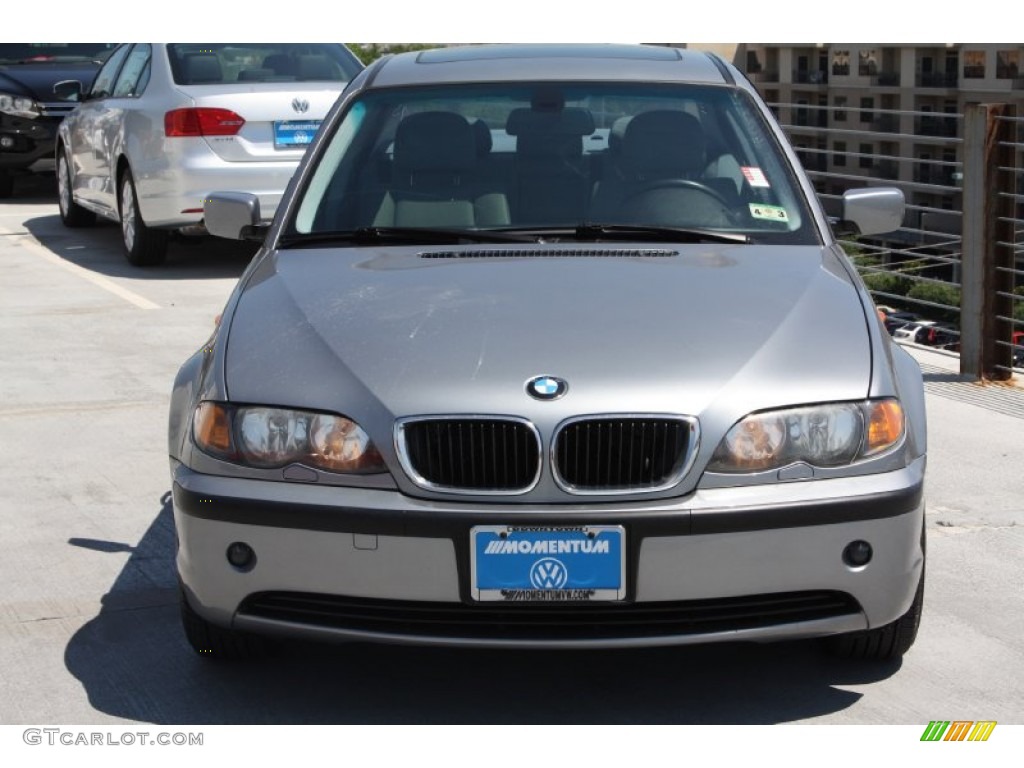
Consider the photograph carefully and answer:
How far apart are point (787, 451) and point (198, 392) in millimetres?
1429

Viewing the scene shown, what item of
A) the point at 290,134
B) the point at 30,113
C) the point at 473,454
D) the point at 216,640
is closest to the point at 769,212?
the point at 473,454

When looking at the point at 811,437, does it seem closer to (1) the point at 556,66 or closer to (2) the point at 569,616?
(2) the point at 569,616

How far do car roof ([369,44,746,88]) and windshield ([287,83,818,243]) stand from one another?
0.05 meters

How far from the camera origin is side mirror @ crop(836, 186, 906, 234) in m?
5.43

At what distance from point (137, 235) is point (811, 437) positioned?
8380mm

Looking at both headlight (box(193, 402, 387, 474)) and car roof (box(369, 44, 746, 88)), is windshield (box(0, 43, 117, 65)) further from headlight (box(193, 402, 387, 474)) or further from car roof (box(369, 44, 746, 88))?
headlight (box(193, 402, 387, 474))

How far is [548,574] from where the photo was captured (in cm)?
371

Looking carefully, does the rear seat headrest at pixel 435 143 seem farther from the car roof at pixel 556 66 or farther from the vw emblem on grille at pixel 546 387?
the vw emblem on grille at pixel 546 387

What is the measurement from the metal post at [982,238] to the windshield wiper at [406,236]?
4.01 m

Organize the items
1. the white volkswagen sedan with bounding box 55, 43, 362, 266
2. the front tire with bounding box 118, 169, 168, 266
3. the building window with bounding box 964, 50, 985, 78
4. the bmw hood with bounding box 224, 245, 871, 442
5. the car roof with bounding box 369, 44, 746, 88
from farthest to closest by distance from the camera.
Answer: the building window with bounding box 964, 50, 985, 78, the front tire with bounding box 118, 169, 168, 266, the white volkswagen sedan with bounding box 55, 43, 362, 266, the car roof with bounding box 369, 44, 746, 88, the bmw hood with bounding box 224, 245, 871, 442

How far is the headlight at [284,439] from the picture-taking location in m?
3.80

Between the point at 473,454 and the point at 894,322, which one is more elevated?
the point at 473,454

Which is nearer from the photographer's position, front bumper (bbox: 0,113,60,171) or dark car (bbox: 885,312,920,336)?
dark car (bbox: 885,312,920,336)

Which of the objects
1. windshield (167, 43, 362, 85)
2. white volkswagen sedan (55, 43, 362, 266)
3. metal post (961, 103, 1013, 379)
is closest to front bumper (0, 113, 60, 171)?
white volkswagen sedan (55, 43, 362, 266)
